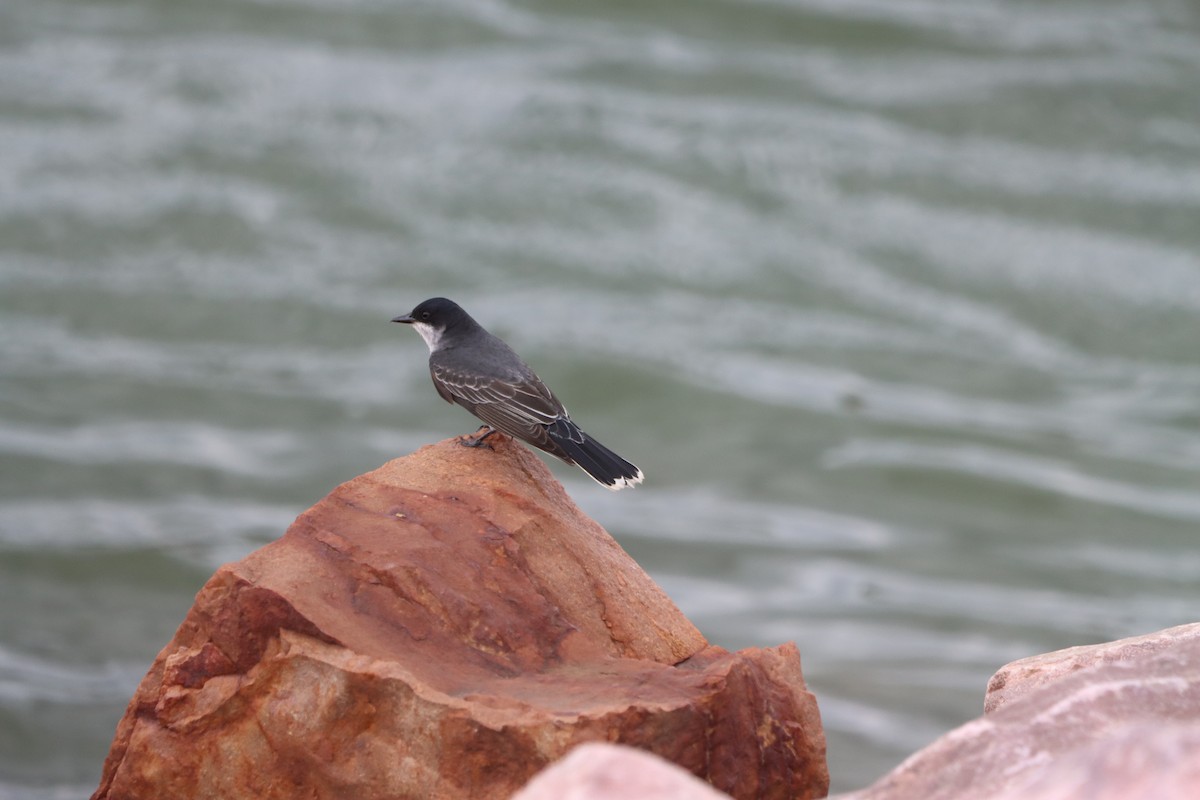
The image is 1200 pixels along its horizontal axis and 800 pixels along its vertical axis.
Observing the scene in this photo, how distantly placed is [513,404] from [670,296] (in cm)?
Result: 1412

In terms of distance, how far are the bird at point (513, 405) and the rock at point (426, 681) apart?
2.44 ft

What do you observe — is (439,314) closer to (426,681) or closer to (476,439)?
(476,439)

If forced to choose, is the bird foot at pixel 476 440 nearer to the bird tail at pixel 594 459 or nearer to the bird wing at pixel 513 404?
the bird wing at pixel 513 404

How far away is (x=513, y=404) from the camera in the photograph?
24.3ft

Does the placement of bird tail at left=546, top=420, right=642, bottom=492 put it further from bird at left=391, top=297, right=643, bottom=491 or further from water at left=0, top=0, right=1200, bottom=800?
water at left=0, top=0, right=1200, bottom=800

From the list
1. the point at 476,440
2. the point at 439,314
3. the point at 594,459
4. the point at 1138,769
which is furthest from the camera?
the point at 439,314

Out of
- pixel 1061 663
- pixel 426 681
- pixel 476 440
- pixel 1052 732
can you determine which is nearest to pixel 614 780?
pixel 1052 732

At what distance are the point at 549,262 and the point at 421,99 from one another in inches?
152

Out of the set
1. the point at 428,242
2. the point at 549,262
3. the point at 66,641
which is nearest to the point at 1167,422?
the point at 549,262

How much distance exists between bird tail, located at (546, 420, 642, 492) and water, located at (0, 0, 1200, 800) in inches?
192

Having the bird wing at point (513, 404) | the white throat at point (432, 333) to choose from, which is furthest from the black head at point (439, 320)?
the bird wing at point (513, 404)

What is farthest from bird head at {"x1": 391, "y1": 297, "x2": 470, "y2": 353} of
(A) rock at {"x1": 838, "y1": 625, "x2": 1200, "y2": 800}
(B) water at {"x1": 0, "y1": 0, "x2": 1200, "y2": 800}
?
(B) water at {"x1": 0, "y1": 0, "x2": 1200, "y2": 800}

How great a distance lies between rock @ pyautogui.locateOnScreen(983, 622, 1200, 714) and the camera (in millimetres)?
6289

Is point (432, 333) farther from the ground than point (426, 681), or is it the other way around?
point (432, 333)
